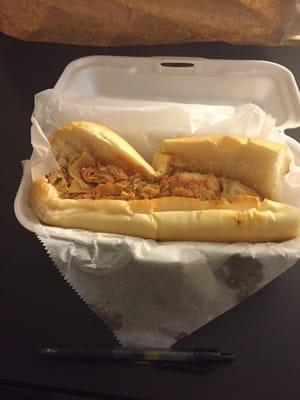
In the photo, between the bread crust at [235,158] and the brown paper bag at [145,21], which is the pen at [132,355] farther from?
the brown paper bag at [145,21]

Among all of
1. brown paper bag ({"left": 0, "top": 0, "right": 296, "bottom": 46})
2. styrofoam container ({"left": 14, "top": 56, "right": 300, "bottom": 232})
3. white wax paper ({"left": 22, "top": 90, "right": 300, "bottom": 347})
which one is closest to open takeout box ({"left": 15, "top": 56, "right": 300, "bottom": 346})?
white wax paper ({"left": 22, "top": 90, "right": 300, "bottom": 347})

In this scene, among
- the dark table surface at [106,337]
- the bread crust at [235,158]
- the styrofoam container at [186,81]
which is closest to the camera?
the dark table surface at [106,337]

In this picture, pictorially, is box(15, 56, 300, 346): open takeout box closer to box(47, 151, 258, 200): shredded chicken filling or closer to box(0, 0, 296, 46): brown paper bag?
box(47, 151, 258, 200): shredded chicken filling

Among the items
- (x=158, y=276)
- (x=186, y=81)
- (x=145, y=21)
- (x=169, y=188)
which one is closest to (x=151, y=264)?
(x=158, y=276)

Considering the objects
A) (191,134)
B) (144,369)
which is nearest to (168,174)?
(191,134)

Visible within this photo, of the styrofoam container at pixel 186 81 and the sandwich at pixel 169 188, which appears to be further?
the styrofoam container at pixel 186 81

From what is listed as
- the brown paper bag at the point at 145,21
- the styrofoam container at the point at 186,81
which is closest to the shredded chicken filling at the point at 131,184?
the styrofoam container at the point at 186,81

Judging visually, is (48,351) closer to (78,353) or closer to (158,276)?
(78,353)

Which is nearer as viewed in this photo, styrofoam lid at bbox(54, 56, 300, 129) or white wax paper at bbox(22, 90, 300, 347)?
white wax paper at bbox(22, 90, 300, 347)
